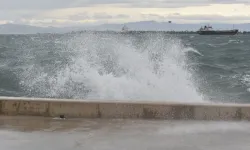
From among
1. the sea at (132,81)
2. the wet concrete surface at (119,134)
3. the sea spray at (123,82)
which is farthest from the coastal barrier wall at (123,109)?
the sea spray at (123,82)

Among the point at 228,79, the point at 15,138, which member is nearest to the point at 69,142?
the point at 15,138

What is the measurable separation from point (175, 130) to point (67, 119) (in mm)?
1716

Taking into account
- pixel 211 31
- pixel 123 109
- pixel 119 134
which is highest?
pixel 211 31

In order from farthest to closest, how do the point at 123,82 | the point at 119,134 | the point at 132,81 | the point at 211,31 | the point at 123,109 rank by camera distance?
the point at 211,31 → the point at 132,81 → the point at 123,82 → the point at 123,109 → the point at 119,134

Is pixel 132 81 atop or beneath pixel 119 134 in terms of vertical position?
atop

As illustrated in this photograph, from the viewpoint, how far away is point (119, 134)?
5.88 m

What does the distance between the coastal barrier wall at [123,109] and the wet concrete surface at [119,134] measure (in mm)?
192

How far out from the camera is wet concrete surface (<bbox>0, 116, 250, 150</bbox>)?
208 inches

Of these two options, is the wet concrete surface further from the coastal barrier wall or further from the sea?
the sea

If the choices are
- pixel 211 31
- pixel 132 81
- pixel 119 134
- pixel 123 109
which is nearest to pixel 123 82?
pixel 132 81

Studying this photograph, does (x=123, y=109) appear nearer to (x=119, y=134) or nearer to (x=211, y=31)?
(x=119, y=134)

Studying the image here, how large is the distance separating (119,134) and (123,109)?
1.09 m

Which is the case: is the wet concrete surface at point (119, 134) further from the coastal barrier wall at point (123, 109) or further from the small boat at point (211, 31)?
Result: the small boat at point (211, 31)

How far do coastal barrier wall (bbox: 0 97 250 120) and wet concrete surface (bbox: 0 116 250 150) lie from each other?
0.63 feet
